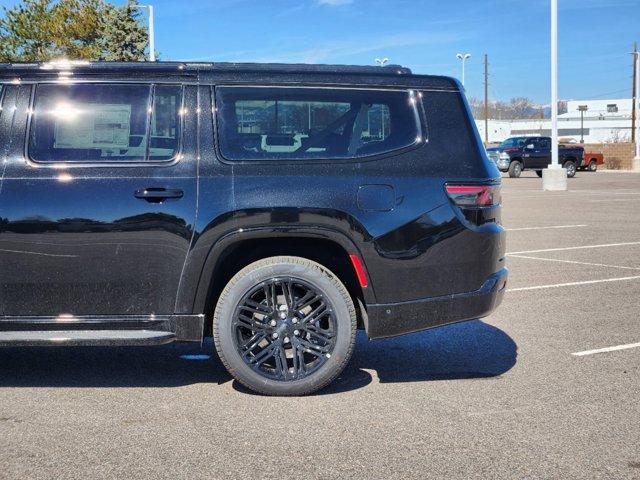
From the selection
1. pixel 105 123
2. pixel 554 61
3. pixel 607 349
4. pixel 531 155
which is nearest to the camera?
pixel 105 123

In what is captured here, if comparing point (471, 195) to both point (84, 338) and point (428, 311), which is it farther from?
point (84, 338)

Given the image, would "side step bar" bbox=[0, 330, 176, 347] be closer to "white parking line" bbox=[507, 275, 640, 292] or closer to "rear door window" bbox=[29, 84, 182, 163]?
"rear door window" bbox=[29, 84, 182, 163]

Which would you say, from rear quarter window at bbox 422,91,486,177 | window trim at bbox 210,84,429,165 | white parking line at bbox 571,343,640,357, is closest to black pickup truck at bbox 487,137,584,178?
white parking line at bbox 571,343,640,357

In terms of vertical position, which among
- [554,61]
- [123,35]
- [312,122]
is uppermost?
[123,35]

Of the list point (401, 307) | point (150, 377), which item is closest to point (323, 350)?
point (401, 307)

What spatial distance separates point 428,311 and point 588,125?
135185mm

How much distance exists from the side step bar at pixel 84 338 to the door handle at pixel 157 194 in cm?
78

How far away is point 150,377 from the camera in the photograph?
219 inches

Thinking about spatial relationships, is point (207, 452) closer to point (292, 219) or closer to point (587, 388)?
point (292, 219)

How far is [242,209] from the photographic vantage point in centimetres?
488

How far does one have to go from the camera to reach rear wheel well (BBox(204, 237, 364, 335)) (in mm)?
5113

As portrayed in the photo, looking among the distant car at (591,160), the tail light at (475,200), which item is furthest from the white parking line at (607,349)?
the distant car at (591,160)

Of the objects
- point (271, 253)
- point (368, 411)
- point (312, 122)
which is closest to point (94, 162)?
point (271, 253)

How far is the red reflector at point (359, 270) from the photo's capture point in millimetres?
4965
